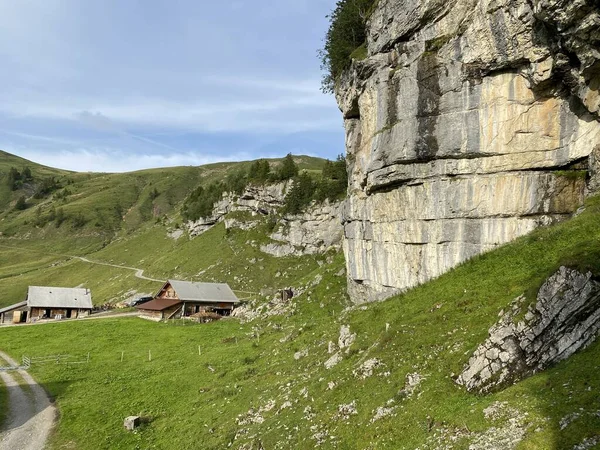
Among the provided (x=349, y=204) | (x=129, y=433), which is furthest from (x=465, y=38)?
(x=129, y=433)

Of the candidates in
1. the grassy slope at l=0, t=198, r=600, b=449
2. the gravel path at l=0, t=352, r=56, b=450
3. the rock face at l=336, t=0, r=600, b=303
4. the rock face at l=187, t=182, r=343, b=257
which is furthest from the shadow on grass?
the rock face at l=187, t=182, r=343, b=257

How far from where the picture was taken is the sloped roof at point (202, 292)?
80.4 meters

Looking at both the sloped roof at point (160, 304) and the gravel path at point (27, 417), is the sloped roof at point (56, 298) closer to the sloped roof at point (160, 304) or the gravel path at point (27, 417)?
the sloped roof at point (160, 304)

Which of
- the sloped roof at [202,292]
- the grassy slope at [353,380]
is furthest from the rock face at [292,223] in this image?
the grassy slope at [353,380]

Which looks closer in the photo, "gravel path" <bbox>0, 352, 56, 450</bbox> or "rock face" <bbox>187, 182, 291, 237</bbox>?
"gravel path" <bbox>0, 352, 56, 450</bbox>

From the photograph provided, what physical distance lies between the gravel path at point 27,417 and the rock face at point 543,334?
28.1 m

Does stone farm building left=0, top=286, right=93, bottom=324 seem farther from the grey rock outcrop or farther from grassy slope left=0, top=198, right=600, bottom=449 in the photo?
the grey rock outcrop

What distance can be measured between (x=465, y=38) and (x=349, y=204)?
2462 cm

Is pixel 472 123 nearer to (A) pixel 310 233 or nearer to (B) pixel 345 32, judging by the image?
(B) pixel 345 32

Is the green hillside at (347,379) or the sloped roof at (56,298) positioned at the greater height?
the green hillside at (347,379)

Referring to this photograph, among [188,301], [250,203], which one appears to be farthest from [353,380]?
[250,203]

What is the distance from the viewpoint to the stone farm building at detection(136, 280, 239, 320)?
256 feet

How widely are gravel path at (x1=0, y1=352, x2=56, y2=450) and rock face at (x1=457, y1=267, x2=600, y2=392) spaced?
2810 centimetres

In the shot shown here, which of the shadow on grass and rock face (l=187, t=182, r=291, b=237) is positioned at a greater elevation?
rock face (l=187, t=182, r=291, b=237)
